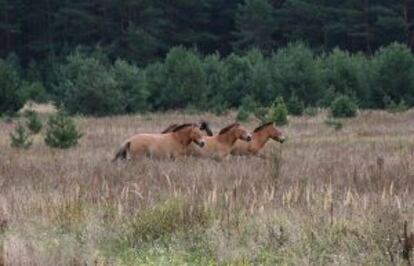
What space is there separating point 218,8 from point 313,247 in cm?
6497

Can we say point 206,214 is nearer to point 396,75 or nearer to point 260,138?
point 260,138

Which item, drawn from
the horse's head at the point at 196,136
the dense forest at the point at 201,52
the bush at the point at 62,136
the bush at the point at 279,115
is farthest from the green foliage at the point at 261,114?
the horse's head at the point at 196,136

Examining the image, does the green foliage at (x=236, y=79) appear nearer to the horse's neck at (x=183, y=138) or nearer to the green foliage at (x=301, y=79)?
the green foliage at (x=301, y=79)

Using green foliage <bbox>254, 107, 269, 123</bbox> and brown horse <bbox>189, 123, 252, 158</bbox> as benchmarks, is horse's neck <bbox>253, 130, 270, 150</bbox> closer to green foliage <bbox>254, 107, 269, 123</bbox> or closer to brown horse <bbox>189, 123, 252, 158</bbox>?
brown horse <bbox>189, 123, 252, 158</bbox>

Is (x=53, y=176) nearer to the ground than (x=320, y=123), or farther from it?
farther from it

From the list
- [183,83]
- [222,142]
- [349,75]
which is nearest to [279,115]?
[222,142]

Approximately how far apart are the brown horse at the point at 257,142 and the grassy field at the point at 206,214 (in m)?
5.43

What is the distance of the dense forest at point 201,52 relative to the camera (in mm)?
41969

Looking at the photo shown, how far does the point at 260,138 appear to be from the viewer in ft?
66.6

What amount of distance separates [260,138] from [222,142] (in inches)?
61.9

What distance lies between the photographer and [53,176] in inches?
492

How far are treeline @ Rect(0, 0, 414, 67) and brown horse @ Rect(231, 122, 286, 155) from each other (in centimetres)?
4047

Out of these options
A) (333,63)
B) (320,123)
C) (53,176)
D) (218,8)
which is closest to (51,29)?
(218,8)

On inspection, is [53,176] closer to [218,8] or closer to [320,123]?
[320,123]
